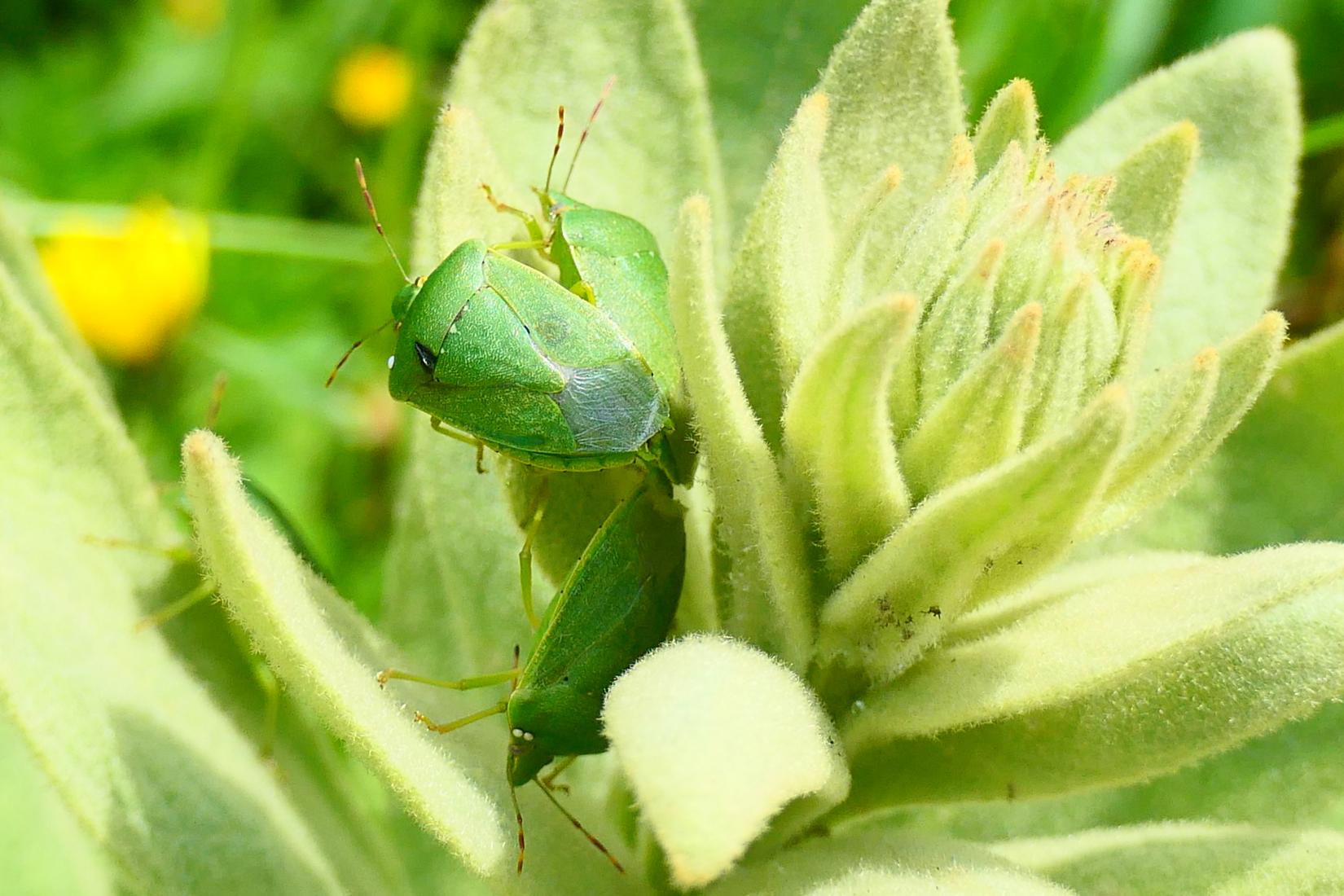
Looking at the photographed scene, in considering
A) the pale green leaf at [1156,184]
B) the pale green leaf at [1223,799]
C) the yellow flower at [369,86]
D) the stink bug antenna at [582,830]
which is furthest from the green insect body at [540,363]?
the yellow flower at [369,86]

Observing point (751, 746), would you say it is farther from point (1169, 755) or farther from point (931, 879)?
point (1169, 755)

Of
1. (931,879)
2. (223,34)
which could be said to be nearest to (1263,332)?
(931,879)

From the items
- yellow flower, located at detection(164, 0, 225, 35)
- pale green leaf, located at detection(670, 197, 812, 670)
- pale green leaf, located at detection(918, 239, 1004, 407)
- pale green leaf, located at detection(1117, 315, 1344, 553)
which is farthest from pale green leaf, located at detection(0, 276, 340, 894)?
yellow flower, located at detection(164, 0, 225, 35)

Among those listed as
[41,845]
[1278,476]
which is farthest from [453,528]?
[1278,476]

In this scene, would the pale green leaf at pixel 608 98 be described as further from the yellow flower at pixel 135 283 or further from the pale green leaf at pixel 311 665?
the yellow flower at pixel 135 283

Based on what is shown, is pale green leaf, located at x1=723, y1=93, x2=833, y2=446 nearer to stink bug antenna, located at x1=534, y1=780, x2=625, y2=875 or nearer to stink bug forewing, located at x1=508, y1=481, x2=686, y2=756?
stink bug forewing, located at x1=508, y1=481, x2=686, y2=756

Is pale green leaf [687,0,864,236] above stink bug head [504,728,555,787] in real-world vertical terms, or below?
above

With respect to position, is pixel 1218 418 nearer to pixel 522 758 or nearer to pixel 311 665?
pixel 522 758
